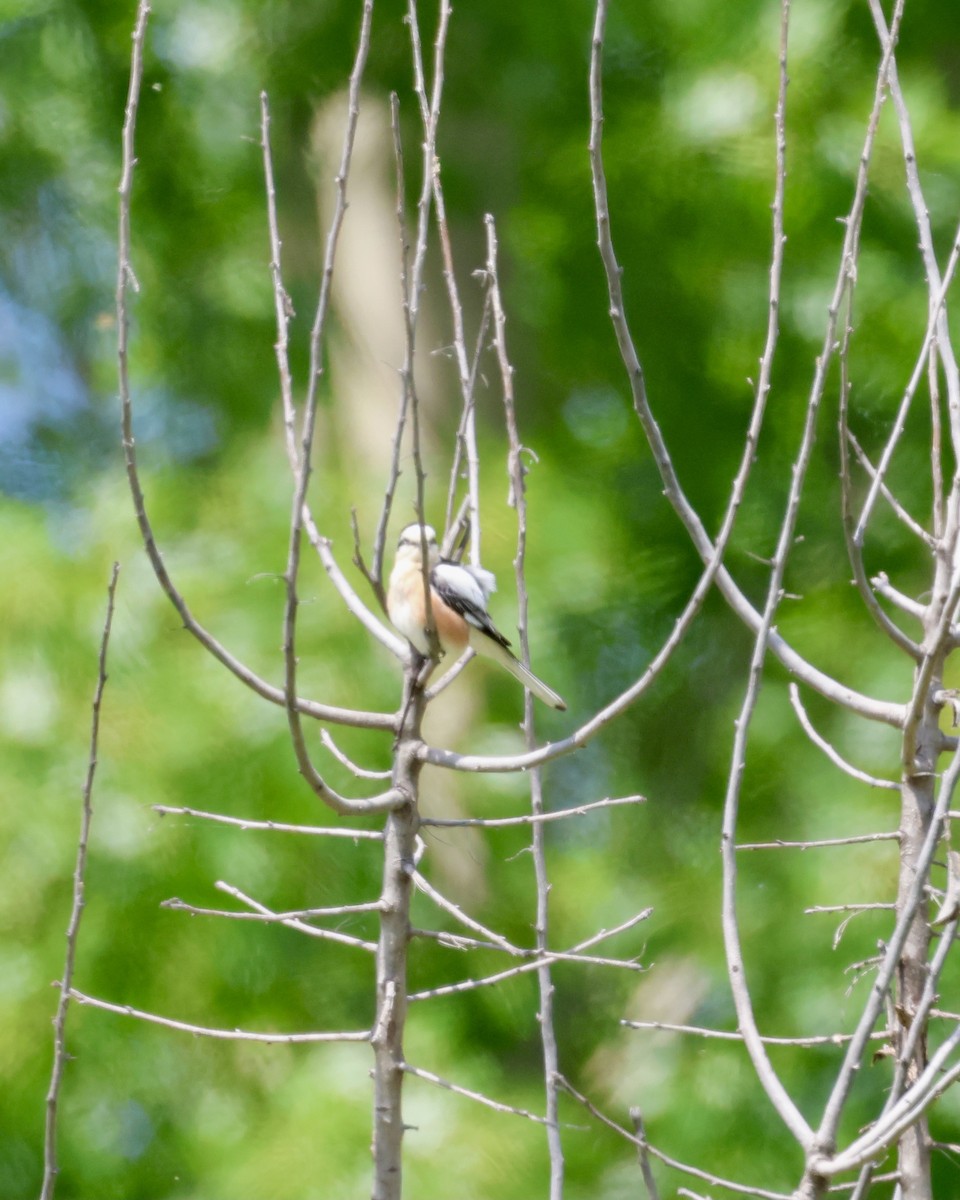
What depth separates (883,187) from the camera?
2328mm

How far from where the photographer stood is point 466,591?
1393 millimetres

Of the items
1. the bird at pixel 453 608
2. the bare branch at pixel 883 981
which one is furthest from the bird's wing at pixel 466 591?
the bare branch at pixel 883 981

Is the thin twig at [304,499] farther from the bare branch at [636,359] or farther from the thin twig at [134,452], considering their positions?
the bare branch at [636,359]

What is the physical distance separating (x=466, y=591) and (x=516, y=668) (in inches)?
4.3

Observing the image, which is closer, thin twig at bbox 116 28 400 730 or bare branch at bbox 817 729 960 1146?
bare branch at bbox 817 729 960 1146

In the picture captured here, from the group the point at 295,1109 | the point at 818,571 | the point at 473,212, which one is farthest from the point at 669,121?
the point at 295,1109

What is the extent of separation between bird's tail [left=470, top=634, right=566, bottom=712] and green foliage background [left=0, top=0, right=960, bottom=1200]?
2.61ft

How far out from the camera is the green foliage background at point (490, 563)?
2.19 meters

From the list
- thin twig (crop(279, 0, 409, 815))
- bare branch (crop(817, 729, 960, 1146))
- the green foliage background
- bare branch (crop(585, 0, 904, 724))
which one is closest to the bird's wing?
bare branch (crop(585, 0, 904, 724))

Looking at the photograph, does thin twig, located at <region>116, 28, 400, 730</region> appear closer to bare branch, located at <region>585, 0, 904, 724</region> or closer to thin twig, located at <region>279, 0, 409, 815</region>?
thin twig, located at <region>279, 0, 409, 815</region>

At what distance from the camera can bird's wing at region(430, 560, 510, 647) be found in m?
1.34

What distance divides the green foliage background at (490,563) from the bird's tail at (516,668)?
79cm

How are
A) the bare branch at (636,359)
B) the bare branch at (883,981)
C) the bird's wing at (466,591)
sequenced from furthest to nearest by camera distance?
the bird's wing at (466,591), the bare branch at (636,359), the bare branch at (883,981)

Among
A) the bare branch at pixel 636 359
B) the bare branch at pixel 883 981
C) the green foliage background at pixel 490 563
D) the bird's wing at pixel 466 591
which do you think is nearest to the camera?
the bare branch at pixel 883 981
